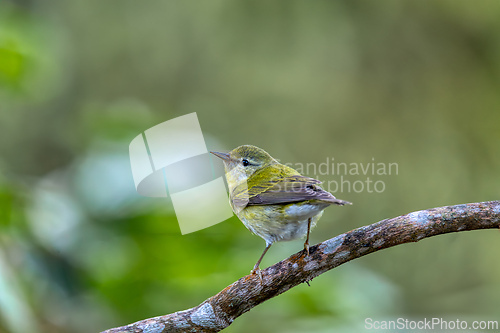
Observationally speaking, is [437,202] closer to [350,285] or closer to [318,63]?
[318,63]

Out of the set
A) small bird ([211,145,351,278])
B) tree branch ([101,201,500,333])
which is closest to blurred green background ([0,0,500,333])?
small bird ([211,145,351,278])

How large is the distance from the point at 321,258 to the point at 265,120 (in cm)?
469

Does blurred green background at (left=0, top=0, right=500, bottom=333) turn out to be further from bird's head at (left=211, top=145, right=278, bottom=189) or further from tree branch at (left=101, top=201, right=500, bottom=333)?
tree branch at (left=101, top=201, right=500, bottom=333)

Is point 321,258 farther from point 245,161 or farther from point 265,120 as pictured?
point 265,120

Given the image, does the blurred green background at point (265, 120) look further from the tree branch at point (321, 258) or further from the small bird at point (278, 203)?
the tree branch at point (321, 258)

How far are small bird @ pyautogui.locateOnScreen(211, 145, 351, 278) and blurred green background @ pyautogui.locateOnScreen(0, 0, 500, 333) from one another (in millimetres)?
215

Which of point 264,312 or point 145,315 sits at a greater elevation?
point 145,315

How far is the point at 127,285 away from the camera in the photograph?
2654 mm

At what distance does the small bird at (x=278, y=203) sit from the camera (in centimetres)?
260

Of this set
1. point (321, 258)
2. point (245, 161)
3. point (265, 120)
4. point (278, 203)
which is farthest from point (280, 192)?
point (265, 120)

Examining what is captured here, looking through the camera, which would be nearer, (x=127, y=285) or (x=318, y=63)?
(x=127, y=285)

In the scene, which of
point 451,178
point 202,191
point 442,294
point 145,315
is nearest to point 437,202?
point 451,178

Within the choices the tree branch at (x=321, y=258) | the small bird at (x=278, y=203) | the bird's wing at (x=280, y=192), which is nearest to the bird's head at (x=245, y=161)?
the small bird at (x=278, y=203)

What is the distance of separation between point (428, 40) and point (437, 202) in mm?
2205
